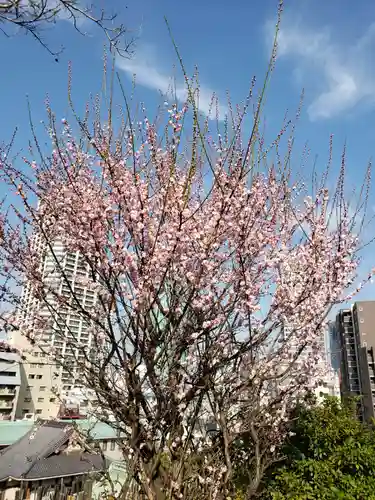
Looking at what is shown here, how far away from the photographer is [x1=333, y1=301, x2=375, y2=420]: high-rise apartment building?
38.5m

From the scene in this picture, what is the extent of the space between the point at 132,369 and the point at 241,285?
4.68ft

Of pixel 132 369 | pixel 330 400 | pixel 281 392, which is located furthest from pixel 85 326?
pixel 330 400

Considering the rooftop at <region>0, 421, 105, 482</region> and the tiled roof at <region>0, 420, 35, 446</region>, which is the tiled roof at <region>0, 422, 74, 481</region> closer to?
the rooftop at <region>0, 421, 105, 482</region>

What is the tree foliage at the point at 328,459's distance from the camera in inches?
156

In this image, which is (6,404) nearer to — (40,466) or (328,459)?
(40,466)

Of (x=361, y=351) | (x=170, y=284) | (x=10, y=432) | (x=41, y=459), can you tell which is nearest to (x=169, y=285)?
(x=170, y=284)

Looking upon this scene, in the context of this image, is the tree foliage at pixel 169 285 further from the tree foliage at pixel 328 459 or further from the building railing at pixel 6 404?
the building railing at pixel 6 404

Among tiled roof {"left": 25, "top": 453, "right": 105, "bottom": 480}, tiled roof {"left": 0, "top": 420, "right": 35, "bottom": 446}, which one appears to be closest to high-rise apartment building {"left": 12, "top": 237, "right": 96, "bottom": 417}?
tiled roof {"left": 25, "top": 453, "right": 105, "bottom": 480}

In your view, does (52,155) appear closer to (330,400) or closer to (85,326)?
(85,326)

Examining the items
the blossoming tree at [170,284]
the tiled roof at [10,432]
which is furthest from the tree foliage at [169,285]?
the tiled roof at [10,432]

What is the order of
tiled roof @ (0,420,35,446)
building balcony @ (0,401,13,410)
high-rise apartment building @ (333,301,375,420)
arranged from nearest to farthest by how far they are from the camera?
tiled roof @ (0,420,35,446) < building balcony @ (0,401,13,410) < high-rise apartment building @ (333,301,375,420)

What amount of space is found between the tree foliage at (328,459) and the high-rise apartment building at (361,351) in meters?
31.0

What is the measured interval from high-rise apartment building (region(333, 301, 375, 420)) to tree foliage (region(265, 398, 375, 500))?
31.0 m

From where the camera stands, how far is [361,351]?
41.0 m
